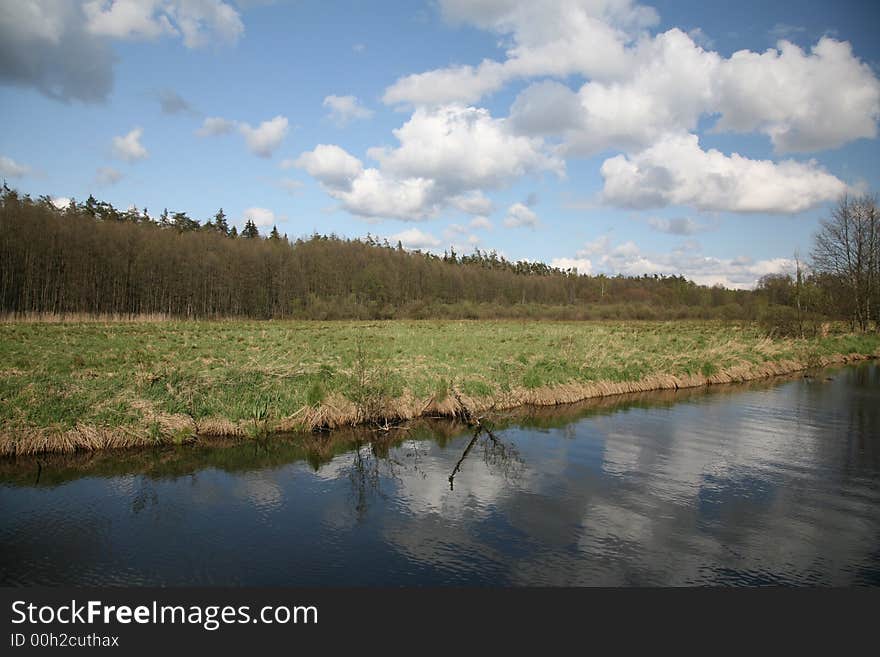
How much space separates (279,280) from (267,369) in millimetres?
47728

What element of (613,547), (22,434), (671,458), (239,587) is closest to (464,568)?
(613,547)

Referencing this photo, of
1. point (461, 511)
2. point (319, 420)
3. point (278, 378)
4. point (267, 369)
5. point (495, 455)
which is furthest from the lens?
point (267, 369)

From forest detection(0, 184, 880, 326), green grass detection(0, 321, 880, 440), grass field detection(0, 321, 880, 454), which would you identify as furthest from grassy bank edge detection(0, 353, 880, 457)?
forest detection(0, 184, 880, 326)

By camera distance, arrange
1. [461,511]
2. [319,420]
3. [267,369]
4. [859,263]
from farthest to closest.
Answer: [859,263]
[267,369]
[319,420]
[461,511]

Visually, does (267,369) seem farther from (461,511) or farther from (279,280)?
(279,280)

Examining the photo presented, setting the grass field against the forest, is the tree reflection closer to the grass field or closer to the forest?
the grass field

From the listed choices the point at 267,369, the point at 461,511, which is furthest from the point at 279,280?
the point at 461,511

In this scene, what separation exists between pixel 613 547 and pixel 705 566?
1.15 meters

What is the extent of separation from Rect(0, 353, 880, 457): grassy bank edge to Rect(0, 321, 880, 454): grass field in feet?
0.09

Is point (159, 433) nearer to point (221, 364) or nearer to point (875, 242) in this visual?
point (221, 364)

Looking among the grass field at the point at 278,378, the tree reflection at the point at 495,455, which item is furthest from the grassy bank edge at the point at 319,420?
the tree reflection at the point at 495,455

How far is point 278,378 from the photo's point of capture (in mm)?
14539

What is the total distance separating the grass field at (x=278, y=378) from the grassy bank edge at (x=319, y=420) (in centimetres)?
3

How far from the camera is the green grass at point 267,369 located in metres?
11.9
